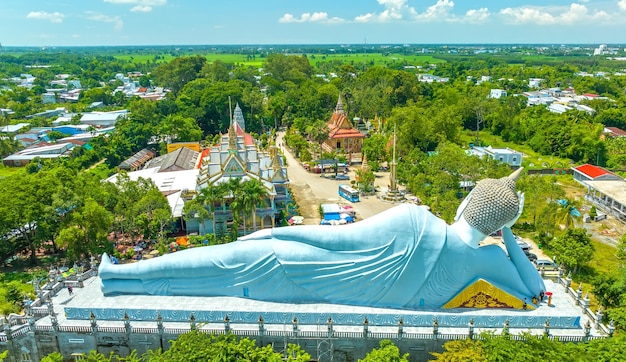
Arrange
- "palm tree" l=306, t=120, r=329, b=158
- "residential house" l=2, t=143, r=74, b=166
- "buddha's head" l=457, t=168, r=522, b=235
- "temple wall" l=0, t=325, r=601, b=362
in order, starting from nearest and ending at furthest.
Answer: "temple wall" l=0, t=325, r=601, b=362
"buddha's head" l=457, t=168, r=522, b=235
"residential house" l=2, t=143, r=74, b=166
"palm tree" l=306, t=120, r=329, b=158

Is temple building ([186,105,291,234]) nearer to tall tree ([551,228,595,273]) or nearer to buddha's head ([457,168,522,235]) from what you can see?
buddha's head ([457,168,522,235])

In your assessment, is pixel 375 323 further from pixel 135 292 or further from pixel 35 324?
pixel 35 324

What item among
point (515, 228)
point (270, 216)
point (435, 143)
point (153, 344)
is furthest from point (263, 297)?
point (435, 143)

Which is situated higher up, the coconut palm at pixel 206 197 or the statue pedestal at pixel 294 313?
the coconut palm at pixel 206 197

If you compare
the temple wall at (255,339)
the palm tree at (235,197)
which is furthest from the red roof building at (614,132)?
the temple wall at (255,339)

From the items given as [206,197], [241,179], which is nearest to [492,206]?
[206,197]

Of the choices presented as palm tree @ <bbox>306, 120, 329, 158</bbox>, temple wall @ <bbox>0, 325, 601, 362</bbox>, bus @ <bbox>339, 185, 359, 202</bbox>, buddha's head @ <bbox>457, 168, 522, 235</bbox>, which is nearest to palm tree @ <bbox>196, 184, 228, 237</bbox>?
temple wall @ <bbox>0, 325, 601, 362</bbox>

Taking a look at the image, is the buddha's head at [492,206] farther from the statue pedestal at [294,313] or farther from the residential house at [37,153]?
the residential house at [37,153]

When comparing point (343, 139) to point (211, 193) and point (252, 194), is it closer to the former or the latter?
point (211, 193)
